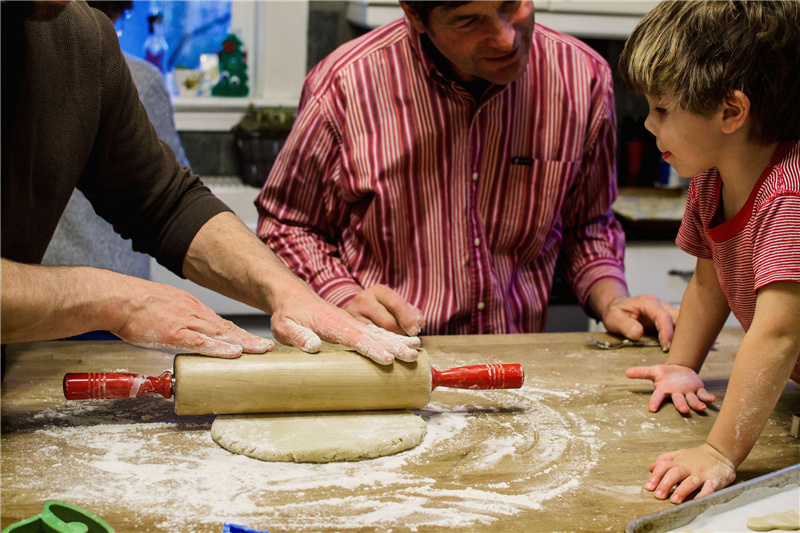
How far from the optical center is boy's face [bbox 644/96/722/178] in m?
1.08

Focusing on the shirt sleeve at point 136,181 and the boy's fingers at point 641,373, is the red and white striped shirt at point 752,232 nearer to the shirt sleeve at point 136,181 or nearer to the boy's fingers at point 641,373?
the boy's fingers at point 641,373

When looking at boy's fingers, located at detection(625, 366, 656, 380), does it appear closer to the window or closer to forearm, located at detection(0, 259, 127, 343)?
forearm, located at detection(0, 259, 127, 343)

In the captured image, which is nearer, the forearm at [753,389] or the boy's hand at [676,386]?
the forearm at [753,389]

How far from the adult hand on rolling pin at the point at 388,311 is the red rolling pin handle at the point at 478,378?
242mm

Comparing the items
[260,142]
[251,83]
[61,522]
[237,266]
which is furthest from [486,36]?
[251,83]

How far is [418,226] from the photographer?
1.82 metres

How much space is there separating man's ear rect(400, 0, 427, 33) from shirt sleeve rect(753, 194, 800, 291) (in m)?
0.92

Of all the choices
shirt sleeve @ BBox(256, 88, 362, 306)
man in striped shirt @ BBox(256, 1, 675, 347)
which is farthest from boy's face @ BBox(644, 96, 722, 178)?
shirt sleeve @ BBox(256, 88, 362, 306)

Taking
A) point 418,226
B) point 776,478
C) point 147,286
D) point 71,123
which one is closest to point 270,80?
point 418,226

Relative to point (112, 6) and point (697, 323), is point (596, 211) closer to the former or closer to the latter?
point (697, 323)

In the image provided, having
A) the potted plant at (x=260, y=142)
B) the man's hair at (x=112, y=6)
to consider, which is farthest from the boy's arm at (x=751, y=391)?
the potted plant at (x=260, y=142)

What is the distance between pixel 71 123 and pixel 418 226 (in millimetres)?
830

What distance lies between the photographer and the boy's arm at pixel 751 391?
3.30 feet

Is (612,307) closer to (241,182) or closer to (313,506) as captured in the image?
(313,506)
